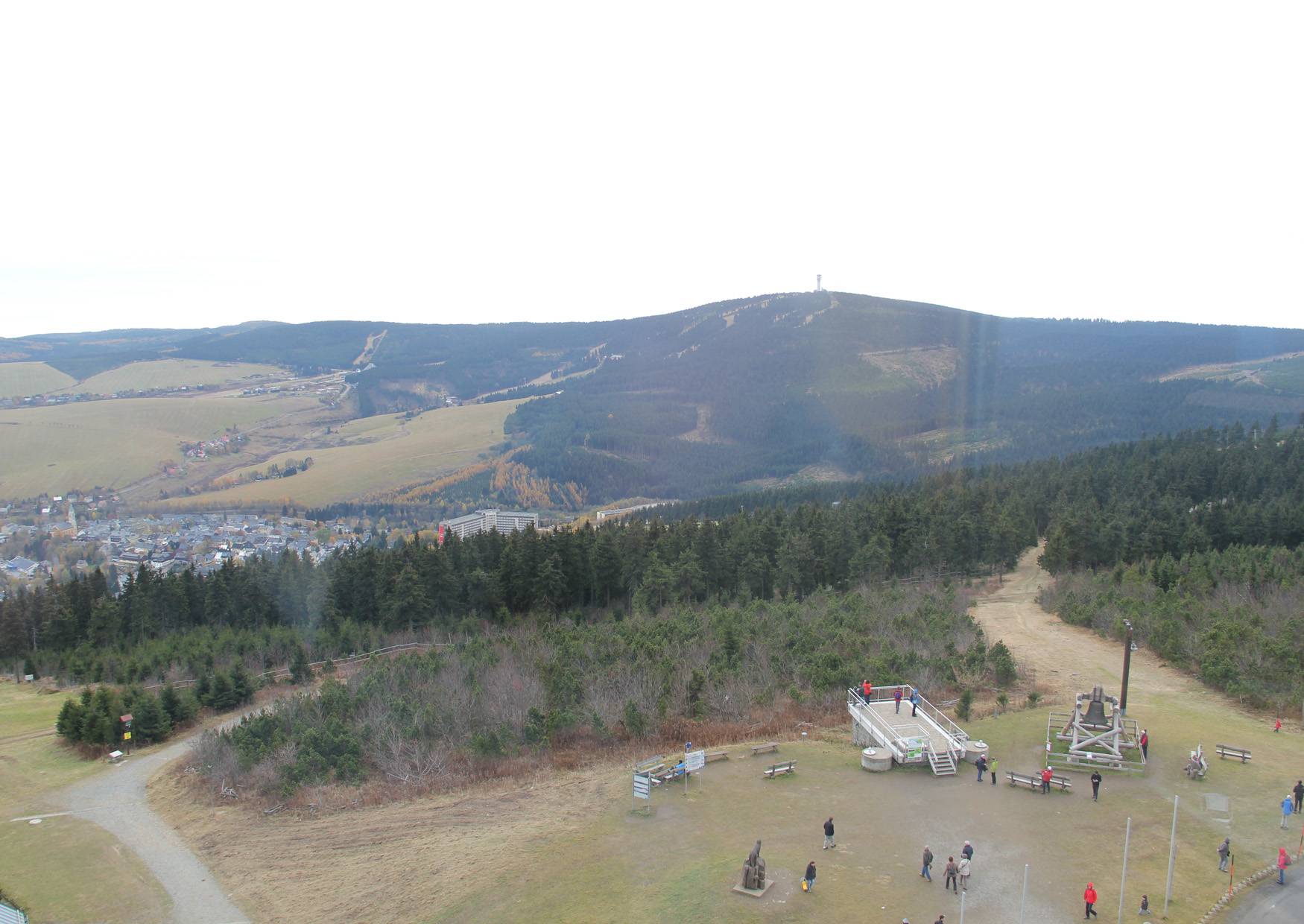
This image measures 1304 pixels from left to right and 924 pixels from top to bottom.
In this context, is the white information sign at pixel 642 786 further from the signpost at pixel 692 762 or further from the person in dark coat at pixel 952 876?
the person in dark coat at pixel 952 876

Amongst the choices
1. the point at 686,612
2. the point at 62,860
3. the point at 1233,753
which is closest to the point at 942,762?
the point at 1233,753

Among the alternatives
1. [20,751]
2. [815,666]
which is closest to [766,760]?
[815,666]

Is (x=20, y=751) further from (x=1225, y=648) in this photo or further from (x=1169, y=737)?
(x=1225, y=648)

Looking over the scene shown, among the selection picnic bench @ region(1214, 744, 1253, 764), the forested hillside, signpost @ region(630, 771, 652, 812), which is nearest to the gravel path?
the forested hillside

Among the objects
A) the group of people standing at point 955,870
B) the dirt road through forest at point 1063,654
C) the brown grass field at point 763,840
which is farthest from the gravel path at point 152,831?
the dirt road through forest at point 1063,654

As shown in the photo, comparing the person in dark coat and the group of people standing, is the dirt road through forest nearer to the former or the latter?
the group of people standing
